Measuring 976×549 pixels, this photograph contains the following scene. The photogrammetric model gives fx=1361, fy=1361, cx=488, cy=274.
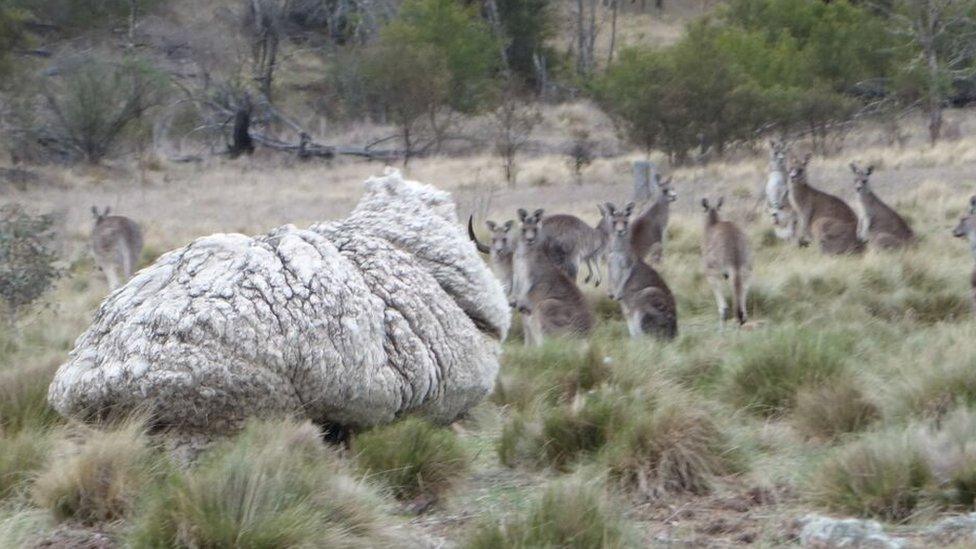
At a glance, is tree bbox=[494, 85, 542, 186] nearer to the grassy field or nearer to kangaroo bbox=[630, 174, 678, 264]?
kangaroo bbox=[630, 174, 678, 264]

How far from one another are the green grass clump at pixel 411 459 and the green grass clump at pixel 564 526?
0.80 meters

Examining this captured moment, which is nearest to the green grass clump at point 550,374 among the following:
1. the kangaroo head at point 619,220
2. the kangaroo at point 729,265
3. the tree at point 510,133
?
the kangaroo at point 729,265

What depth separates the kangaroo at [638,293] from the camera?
1152 cm

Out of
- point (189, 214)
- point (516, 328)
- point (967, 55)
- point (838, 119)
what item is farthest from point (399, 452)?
point (967, 55)

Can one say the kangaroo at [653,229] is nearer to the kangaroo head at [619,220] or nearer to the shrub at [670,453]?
the kangaroo head at [619,220]

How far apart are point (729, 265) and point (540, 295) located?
1992 mm

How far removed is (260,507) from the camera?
4.80 meters

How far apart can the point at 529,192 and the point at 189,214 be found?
6.83 meters

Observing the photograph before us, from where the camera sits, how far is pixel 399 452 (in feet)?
19.4

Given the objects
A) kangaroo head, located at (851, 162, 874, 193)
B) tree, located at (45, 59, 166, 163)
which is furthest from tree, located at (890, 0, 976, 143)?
tree, located at (45, 59, 166, 163)

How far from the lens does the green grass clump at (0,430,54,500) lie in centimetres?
573

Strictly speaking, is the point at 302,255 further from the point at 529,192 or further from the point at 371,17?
the point at 371,17

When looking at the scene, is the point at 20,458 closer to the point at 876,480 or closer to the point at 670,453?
the point at 670,453

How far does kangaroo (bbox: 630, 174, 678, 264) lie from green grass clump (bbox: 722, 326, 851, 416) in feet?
23.5
